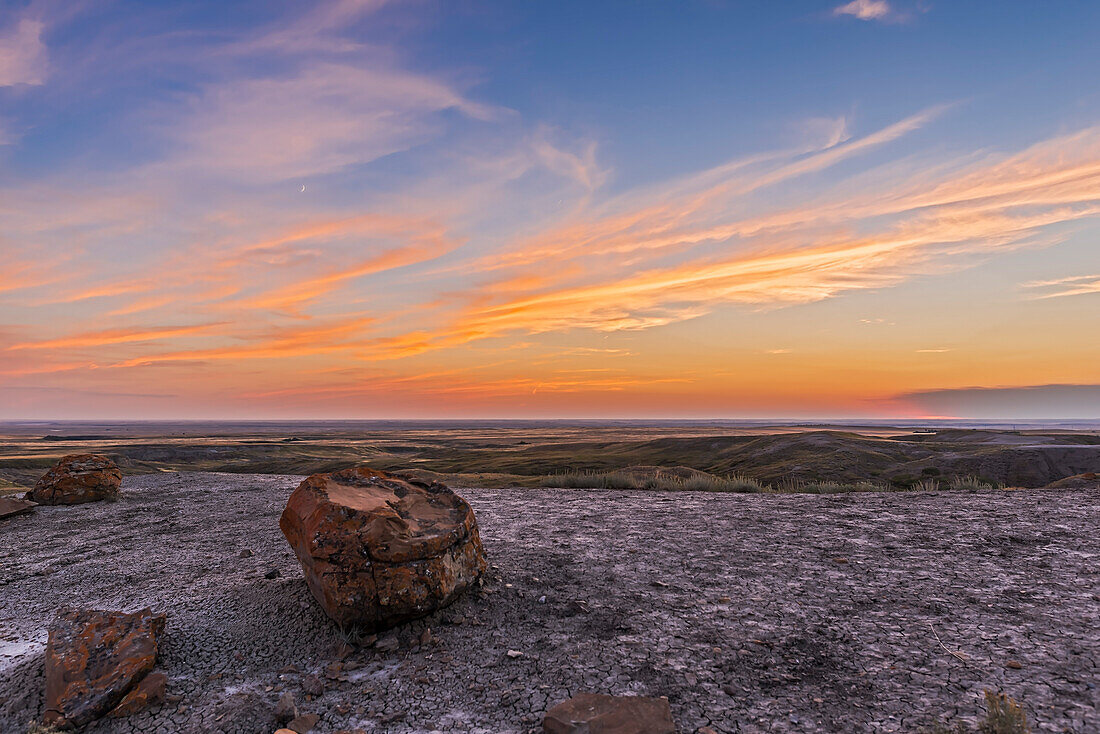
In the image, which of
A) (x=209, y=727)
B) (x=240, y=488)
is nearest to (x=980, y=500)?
(x=209, y=727)

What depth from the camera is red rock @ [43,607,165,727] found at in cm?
457

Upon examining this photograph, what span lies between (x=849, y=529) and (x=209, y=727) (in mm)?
9497

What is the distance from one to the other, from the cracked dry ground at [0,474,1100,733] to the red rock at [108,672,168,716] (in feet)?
0.36

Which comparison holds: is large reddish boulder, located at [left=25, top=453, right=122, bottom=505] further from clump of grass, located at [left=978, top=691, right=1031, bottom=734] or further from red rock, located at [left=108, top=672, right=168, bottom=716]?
clump of grass, located at [left=978, top=691, right=1031, bottom=734]

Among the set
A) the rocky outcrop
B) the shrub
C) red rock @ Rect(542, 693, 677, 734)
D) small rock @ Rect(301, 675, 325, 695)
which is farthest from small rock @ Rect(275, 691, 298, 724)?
the rocky outcrop

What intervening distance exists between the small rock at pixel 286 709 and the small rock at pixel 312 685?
0.21 metres

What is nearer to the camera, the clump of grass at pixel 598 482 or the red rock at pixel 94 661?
the red rock at pixel 94 661

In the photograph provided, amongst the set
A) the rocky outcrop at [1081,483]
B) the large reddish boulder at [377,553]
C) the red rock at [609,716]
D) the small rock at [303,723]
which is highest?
the large reddish boulder at [377,553]

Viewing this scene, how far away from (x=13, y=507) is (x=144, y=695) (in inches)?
503

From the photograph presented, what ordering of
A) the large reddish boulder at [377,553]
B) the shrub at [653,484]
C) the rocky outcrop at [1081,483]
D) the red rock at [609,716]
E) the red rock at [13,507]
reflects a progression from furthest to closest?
the shrub at [653,484], the rocky outcrop at [1081,483], the red rock at [13,507], the large reddish boulder at [377,553], the red rock at [609,716]

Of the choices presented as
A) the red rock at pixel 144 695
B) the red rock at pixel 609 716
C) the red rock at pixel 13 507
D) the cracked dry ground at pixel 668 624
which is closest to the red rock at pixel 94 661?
the red rock at pixel 144 695

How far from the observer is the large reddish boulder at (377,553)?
19.1 feet

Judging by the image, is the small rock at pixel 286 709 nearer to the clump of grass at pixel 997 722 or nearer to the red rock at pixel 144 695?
the red rock at pixel 144 695

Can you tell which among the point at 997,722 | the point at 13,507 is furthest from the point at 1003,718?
the point at 13,507
